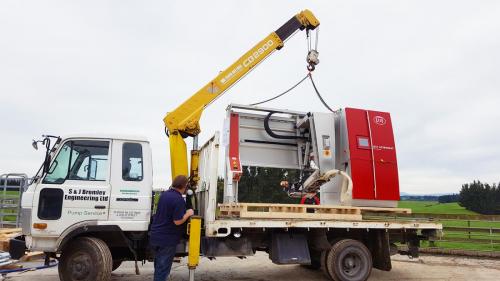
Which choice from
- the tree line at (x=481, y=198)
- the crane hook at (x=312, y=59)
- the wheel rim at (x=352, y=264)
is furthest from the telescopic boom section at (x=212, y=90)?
the tree line at (x=481, y=198)

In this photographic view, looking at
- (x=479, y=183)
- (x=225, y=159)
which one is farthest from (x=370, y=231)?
(x=479, y=183)

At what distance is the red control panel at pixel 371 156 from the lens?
8.23m

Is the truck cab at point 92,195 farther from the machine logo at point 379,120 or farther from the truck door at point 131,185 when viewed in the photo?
the machine logo at point 379,120

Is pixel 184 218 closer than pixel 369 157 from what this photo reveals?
Yes

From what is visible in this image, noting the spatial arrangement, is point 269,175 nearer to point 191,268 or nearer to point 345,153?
point 345,153

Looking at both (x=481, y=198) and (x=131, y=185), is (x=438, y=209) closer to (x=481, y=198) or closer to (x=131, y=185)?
(x=481, y=198)

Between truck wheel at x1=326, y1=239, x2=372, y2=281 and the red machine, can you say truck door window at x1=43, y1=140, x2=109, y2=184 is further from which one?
the red machine

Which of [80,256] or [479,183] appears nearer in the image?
[80,256]

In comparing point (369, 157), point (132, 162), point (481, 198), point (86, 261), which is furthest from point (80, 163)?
point (481, 198)

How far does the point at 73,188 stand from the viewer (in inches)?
255

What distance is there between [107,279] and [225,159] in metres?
3.27

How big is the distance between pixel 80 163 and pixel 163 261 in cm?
208

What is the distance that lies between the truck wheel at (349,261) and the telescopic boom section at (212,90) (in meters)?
2.97

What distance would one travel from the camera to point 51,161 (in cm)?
655
